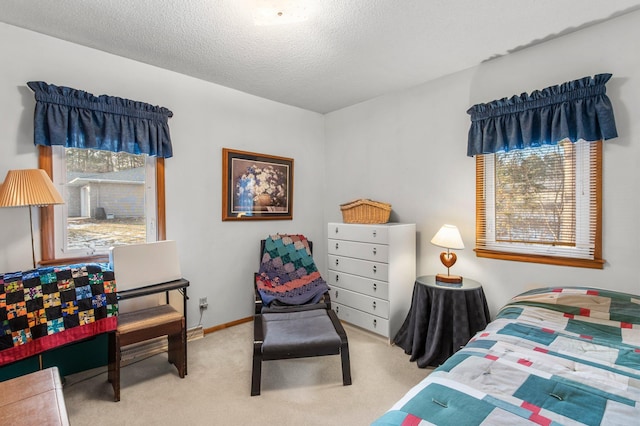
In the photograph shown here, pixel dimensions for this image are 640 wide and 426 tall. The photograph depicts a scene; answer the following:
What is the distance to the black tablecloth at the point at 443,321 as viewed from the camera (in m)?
2.40

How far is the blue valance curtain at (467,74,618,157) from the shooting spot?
2.10 meters

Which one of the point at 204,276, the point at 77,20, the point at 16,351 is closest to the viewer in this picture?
the point at 16,351

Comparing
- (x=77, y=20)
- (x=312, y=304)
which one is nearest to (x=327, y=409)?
(x=312, y=304)

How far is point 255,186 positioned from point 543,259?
2767 mm

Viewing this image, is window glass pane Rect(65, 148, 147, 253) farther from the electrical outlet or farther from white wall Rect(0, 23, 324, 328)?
the electrical outlet

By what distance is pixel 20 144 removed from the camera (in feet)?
7.29

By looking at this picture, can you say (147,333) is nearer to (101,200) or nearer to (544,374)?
(101,200)

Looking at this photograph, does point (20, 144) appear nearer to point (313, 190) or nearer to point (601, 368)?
point (313, 190)

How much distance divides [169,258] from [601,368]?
2641 mm

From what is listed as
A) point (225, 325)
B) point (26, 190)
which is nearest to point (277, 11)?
point (26, 190)

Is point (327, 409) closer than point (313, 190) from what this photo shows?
Yes

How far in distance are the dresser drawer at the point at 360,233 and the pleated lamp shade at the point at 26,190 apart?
2278mm

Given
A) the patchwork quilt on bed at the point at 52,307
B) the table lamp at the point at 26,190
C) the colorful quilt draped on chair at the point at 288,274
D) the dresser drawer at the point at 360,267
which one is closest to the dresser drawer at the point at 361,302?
the dresser drawer at the point at 360,267

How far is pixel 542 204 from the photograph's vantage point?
2.45m
